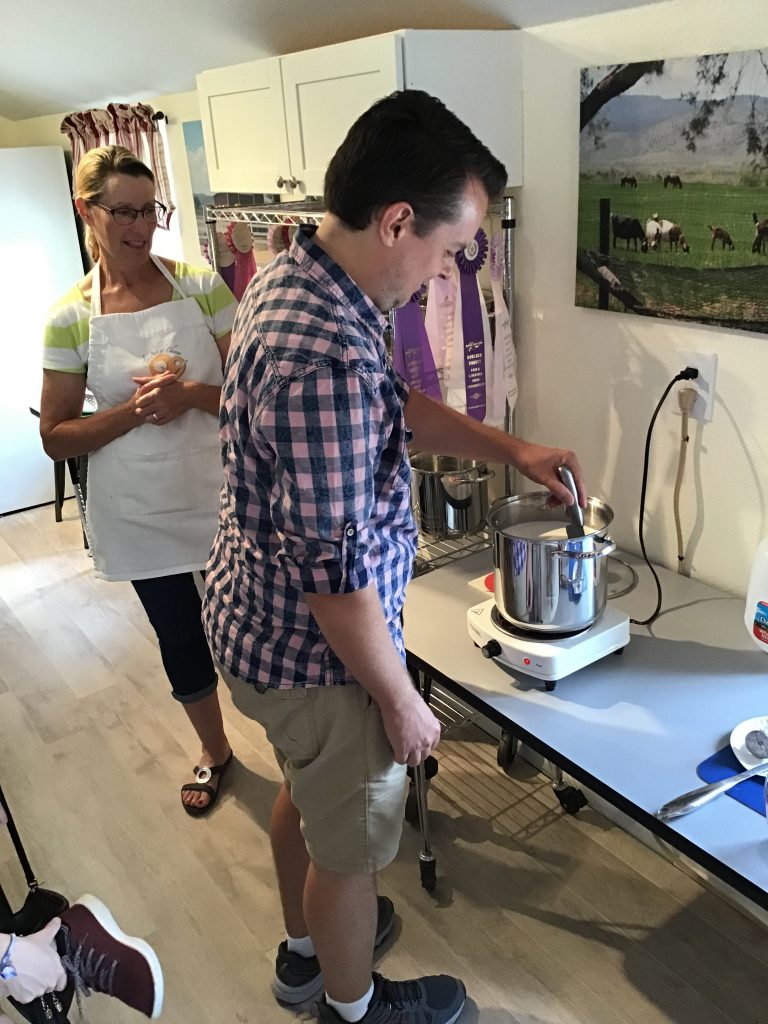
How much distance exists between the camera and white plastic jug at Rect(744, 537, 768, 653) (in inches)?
56.9

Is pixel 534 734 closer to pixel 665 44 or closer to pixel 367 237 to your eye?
pixel 367 237

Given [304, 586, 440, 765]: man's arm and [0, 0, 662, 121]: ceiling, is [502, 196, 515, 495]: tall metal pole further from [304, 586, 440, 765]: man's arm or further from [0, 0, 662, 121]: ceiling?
[304, 586, 440, 765]: man's arm

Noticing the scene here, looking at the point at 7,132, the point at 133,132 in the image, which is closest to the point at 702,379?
the point at 133,132

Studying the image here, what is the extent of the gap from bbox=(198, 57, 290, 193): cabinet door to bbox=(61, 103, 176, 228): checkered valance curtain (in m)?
0.96

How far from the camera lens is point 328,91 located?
1.75 m

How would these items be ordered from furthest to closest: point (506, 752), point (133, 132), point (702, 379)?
point (133, 132), point (506, 752), point (702, 379)

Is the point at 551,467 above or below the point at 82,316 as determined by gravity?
below

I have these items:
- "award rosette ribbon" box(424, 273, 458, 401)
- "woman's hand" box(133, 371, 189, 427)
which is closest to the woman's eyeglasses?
"woman's hand" box(133, 371, 189, 427)

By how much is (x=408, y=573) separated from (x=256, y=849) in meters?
1.07

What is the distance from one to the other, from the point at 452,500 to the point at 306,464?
3.29 ft

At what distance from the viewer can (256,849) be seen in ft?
6.61

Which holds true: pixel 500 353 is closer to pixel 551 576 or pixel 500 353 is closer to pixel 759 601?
pixel 551 576

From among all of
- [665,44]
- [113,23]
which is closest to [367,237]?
[665,44]

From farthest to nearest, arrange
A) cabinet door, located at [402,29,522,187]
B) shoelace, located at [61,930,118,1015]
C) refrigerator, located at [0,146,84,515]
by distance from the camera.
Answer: refrigerator, located at [0,146,84,515] < cabinet door, located at [402,29,522,187] < shoelace, located at [61,930,118,1015]
